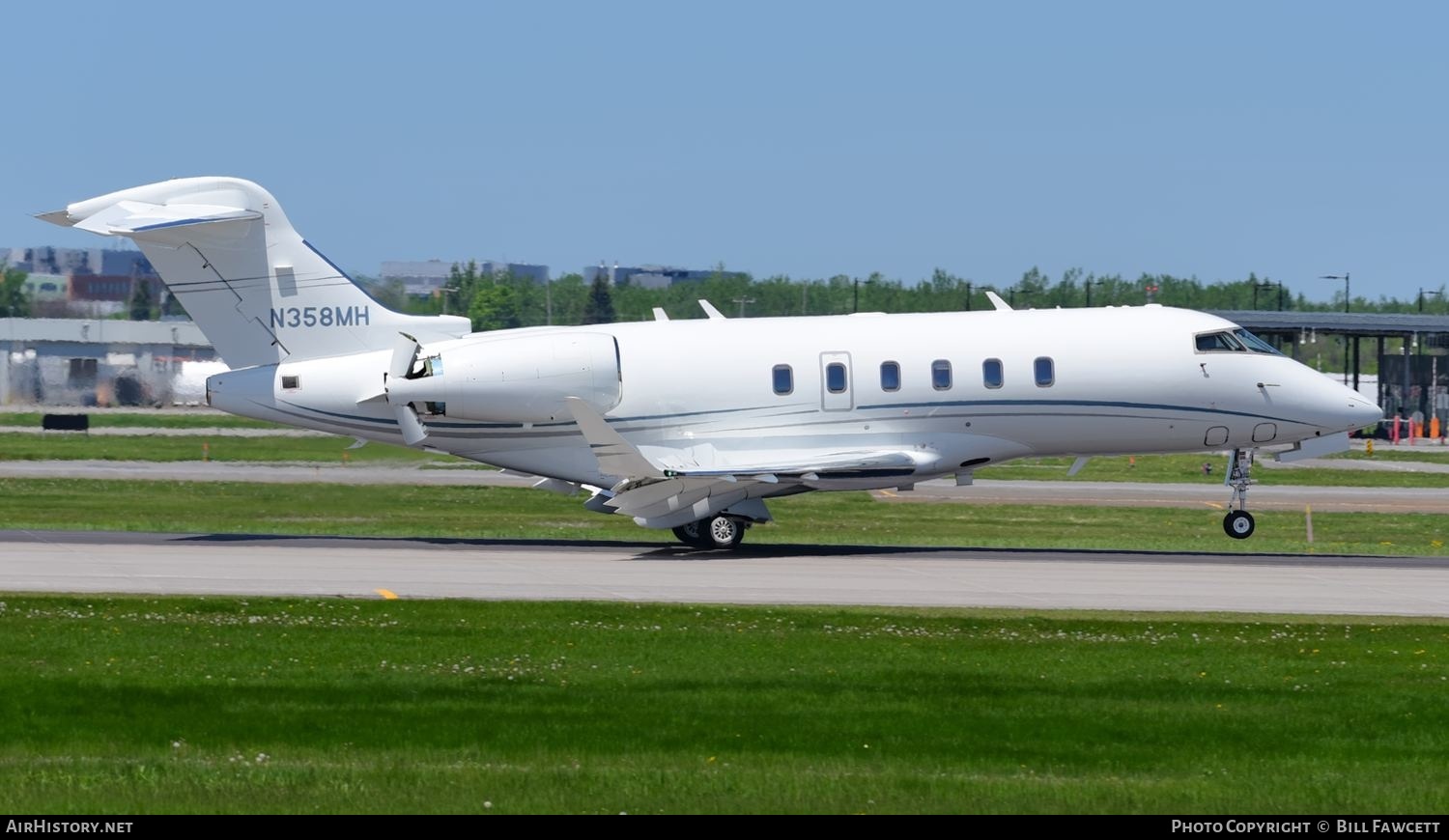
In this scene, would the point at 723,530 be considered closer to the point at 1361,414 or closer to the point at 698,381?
the point at 698,381

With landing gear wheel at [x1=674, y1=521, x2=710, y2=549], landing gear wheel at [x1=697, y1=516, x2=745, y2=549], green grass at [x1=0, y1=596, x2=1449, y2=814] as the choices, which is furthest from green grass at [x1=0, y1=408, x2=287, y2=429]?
green grass at [x1=0, y1=596, x2=1449, y2=814]

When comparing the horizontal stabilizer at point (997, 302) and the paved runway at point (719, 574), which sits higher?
the horizontal stabilizer at point (997, 302)

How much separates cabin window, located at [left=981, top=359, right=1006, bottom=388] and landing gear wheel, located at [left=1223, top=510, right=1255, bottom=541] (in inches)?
184

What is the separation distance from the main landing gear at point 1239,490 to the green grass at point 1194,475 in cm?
1919

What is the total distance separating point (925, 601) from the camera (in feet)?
77.6

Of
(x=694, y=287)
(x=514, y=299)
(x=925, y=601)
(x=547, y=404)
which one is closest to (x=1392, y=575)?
(x=925, y=601)

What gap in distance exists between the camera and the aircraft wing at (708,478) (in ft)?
93.8

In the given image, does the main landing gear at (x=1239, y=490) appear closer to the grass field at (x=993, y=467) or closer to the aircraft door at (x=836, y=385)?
the aircraft door at (x=836, y=385)

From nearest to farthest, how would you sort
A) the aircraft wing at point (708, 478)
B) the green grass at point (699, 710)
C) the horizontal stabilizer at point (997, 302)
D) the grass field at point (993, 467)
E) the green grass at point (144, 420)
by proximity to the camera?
1. the green grass at point (699, 710)
2. the aircraft wing at point (708, 478)
3. the horizontal stabilizer at point (997, 302)
4. the grass field at point (993, 467)
5. the green grass at point (144, 420)

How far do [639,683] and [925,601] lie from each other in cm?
762

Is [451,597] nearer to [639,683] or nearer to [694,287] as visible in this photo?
[639,683]

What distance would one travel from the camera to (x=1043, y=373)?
30297mm

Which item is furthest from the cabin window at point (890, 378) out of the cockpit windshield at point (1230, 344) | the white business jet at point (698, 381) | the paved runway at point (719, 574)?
the cockpit windshield at point (1230, 344)

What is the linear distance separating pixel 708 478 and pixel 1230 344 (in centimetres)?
935
